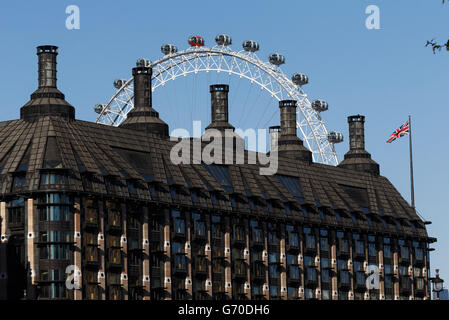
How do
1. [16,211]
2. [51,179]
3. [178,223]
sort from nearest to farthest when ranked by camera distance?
[51,179] → [16,211] → [178,223]

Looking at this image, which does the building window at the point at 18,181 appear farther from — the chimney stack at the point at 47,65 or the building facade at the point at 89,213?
the chimney stack at the point at 47,65

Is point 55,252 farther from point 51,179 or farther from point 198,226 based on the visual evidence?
point 198,226

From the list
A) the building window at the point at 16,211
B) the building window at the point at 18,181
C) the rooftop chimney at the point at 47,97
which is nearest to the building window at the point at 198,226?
the rooftop chimney at the point at 47,97

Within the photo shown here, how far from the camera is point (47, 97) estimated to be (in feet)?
627

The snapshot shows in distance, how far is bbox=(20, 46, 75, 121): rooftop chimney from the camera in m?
189

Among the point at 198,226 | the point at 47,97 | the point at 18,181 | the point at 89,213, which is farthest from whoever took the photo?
the point at 198,226

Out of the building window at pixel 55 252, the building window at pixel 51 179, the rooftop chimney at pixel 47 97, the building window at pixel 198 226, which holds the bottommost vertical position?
the building window at pixel 55 252

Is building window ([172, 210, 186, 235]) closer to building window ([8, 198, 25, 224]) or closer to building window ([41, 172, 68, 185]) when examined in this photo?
building window ([41, 172, 68, 185])

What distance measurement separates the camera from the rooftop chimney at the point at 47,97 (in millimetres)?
189250

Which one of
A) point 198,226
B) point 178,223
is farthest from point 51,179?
point 198,226

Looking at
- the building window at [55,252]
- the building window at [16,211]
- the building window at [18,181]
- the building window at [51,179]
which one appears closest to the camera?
the building window at [55,252]
